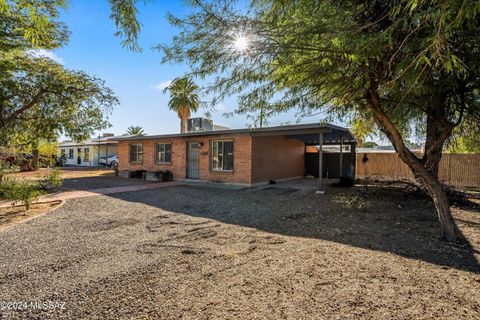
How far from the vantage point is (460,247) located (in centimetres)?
441

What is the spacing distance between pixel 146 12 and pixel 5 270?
3762mm

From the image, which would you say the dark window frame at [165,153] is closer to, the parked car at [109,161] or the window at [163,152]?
the window at [163,152]

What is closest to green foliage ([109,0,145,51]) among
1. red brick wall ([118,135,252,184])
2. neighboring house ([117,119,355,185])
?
neighboring house ([117,119,355,185])

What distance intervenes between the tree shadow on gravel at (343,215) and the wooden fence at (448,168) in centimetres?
630

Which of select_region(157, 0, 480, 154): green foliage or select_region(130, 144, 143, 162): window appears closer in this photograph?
select_region(157, 0, 480, 154): green foliage

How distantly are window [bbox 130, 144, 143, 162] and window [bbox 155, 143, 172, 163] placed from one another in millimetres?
1596

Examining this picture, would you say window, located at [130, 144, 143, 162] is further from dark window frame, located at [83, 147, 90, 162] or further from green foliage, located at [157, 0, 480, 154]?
dark window frame, located at [83, 147, 90, 162]

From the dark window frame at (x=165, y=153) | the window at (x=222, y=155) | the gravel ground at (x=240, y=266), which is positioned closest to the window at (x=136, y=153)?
the dark window frame at (x=165, y=153)

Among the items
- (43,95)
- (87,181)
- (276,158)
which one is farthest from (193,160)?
(43,95)

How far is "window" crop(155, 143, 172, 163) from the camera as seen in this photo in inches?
606

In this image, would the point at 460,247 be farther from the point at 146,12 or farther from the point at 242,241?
the point at 146,12

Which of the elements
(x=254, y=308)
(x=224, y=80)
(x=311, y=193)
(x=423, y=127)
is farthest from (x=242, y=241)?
(x=423, y=127)

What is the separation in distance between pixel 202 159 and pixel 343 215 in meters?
8.62

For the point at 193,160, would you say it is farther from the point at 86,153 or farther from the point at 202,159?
the point at 86,153
